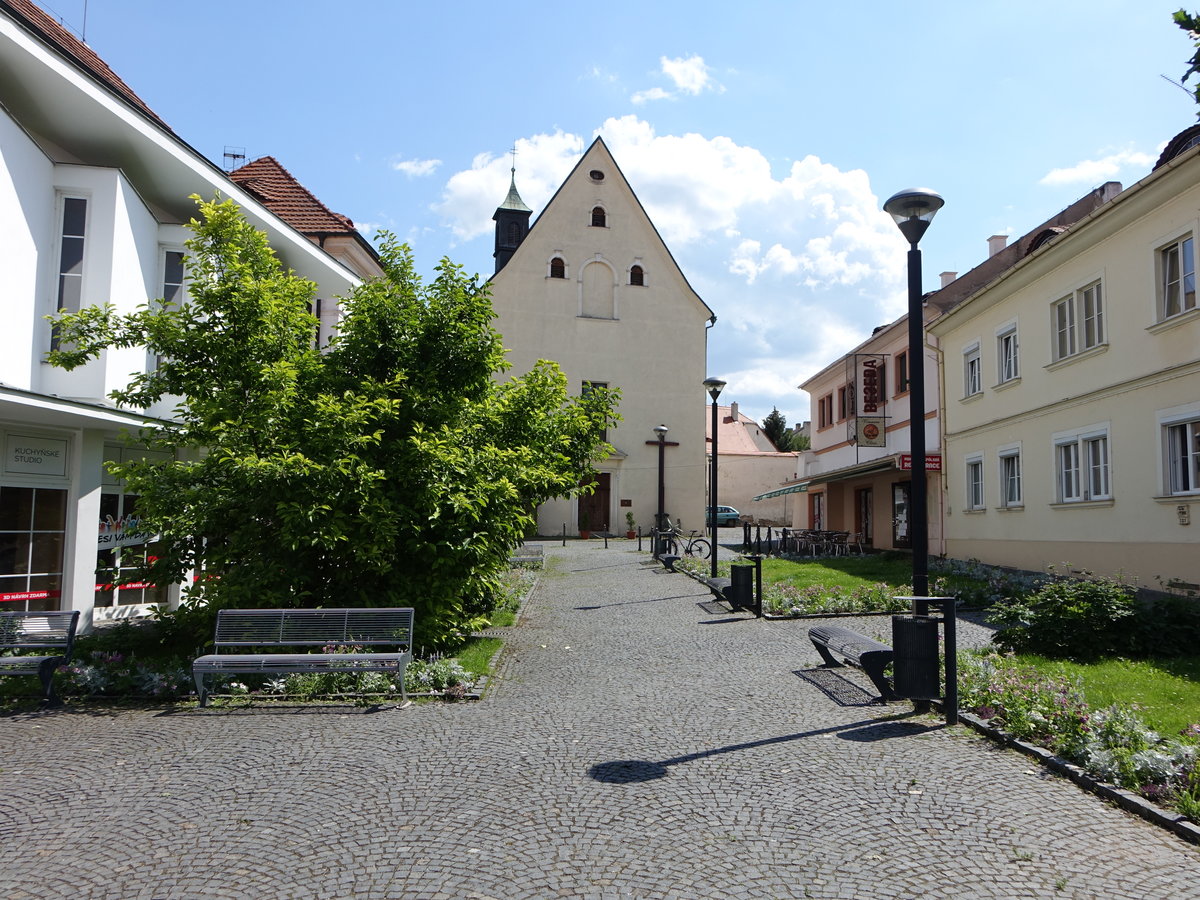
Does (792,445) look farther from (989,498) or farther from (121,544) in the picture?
(121,544)

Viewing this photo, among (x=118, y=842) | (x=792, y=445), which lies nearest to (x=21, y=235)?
(x=118, y=842)

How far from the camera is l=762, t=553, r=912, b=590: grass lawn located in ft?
61.0

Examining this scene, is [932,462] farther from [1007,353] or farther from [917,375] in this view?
[917,375]

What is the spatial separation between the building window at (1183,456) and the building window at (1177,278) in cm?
179

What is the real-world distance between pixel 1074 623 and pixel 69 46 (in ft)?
55.6

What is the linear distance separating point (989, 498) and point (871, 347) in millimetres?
10042

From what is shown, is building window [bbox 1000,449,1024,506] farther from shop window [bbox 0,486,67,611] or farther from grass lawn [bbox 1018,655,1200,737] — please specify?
shop window [bbox 0,486,67,611]

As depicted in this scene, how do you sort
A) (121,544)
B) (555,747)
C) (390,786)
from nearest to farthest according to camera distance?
(390,786) → (555,747) → (121,544)

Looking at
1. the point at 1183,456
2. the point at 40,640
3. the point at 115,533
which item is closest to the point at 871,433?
the point at 1183,456

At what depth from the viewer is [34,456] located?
1193cm

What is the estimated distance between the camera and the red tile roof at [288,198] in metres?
21.6

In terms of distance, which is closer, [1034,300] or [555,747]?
[555,747]

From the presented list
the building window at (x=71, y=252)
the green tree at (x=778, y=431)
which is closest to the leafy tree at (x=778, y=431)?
the green tree at (x=778, y=431)

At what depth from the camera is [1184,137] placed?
1870 centimetres
